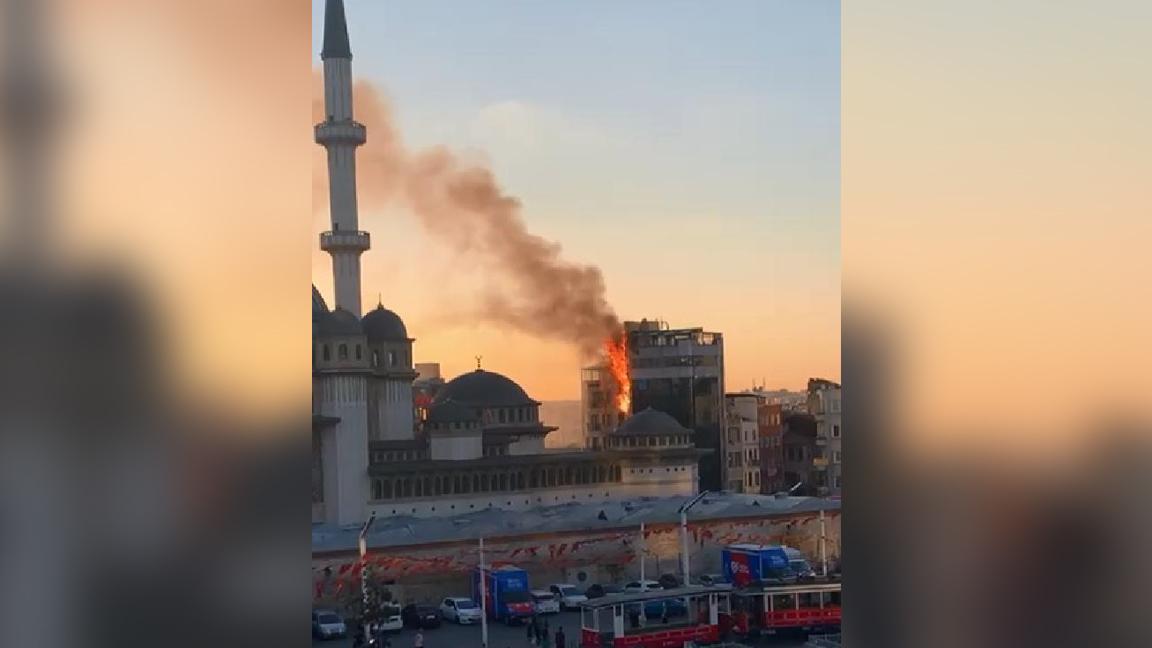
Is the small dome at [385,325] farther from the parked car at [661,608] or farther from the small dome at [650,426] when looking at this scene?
the parked car at [661,608]

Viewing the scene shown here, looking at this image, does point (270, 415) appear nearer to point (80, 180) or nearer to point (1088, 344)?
point (80, 180)

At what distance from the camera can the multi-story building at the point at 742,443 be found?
485 centimetres

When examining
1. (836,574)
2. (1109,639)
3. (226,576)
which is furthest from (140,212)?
(836,574)

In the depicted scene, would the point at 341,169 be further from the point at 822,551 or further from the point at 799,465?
the point at 822,551

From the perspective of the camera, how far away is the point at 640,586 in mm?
5148

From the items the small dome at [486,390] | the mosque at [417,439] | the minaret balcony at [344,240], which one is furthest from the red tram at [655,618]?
the minaret balcony at [344,240]

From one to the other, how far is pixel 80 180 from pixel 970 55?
106 centimetres

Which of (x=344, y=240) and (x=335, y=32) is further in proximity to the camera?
(x=344, y=240)

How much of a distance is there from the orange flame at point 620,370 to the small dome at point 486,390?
383 mm

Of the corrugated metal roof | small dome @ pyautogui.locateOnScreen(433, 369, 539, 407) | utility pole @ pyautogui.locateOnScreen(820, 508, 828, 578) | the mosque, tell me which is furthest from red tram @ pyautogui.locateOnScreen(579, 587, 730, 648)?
small dome @ pyautogui.locateOnScreen(433, 369, 539, 407)

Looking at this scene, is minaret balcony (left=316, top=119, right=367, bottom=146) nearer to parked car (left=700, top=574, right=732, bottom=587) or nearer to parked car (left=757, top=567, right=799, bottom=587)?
parked car (left=700, top=574, right=732, bottom=587)

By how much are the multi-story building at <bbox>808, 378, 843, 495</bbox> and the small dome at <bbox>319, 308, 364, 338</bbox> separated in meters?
1.76

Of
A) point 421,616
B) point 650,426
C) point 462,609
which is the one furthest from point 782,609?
point 421,616

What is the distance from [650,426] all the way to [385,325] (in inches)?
50.3
